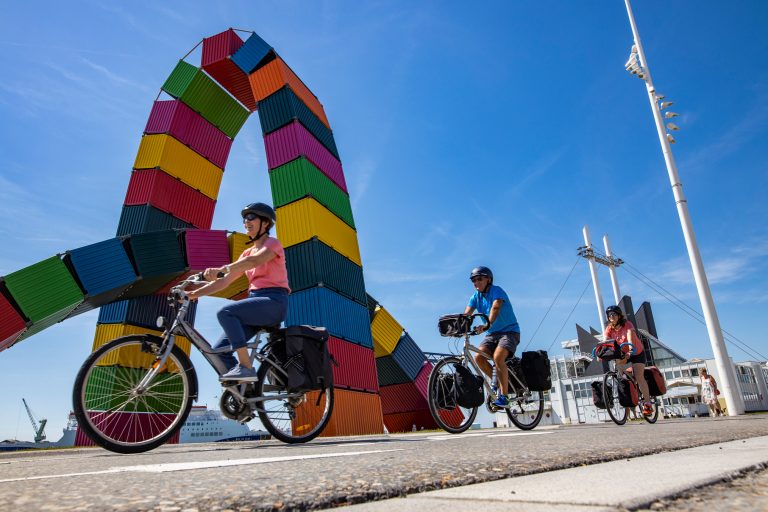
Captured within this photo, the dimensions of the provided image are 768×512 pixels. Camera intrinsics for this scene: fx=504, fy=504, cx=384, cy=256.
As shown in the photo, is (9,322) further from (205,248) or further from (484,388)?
(484,388)

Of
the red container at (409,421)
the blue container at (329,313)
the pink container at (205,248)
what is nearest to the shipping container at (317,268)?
the blue container at (329,313)

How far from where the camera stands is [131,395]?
401cm

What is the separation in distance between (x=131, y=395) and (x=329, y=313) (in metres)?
10.7

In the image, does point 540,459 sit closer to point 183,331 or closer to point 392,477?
point 392,477

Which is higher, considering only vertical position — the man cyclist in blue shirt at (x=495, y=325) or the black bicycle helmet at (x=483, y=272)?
the black bicycle helmet at (x=483, y=272)

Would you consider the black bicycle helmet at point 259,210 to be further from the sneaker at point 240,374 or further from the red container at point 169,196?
the red container at point 169,196

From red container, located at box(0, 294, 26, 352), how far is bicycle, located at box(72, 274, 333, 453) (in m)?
12.9

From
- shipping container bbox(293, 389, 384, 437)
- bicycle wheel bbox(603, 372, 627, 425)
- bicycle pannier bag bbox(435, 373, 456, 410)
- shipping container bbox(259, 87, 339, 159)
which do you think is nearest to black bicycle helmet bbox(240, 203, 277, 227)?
bicycle pannier bag bbox(435, 373, 456, 410)

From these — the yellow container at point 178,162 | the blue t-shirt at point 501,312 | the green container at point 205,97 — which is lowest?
the blue t-shirt at point 501,312

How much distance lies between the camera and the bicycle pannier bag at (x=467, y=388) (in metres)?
6.00

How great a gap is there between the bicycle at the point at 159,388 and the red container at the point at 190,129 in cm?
1819

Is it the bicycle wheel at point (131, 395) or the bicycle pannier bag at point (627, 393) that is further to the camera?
the bicycle pannier bag at point (627, 393)

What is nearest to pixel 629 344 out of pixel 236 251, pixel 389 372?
pixel 389 372

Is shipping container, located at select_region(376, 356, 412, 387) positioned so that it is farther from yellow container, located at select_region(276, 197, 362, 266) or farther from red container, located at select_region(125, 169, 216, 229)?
red container, located at select_region(125, 169, 216, 229)
